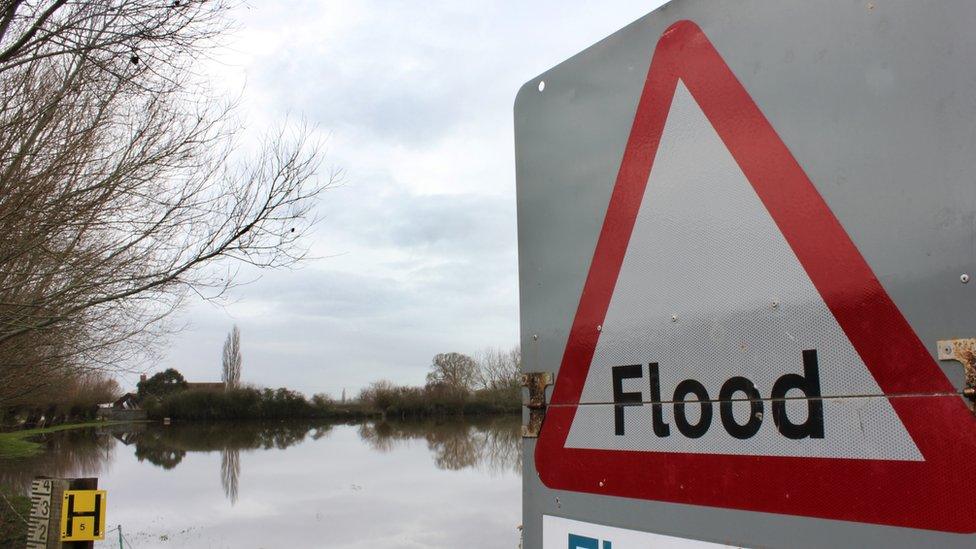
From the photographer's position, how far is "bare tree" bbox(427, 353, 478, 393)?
7244 cm

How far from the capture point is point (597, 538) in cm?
163

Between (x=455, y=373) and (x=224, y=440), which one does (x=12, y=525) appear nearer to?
(x=224, y=440)

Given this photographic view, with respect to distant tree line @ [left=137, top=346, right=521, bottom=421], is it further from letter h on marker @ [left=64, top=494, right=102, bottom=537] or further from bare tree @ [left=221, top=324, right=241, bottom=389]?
letter h on marker @ [left=64, top=494, right=102, bottom=537]

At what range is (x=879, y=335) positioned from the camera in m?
1.16

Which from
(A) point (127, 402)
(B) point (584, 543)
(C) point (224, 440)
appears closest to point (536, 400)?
(B) point (584, 543)

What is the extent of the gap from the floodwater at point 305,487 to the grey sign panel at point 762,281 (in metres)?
16.6

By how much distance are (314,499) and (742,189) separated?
83.2 ft

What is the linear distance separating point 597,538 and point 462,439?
4440cm

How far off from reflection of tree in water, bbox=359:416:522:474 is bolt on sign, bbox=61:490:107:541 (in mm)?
18695

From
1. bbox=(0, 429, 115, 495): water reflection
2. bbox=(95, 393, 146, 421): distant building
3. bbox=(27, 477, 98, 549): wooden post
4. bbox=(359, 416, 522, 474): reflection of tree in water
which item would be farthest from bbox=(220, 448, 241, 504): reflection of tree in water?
bbox=(95, 393, 146, 421): distant building

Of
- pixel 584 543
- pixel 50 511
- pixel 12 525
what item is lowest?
pixel 12 525

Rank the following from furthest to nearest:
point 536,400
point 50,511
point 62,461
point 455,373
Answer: point 455,373
point 62,461
point 50,511
point 536,400

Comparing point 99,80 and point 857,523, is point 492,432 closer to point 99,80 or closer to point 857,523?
point 99,80

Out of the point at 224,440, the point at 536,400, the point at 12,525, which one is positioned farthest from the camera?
the point at 224,440
